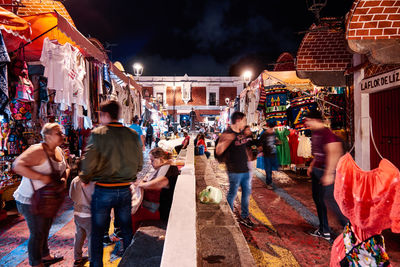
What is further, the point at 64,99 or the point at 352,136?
the point at 352,136

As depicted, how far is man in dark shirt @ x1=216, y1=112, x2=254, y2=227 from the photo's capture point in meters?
4.00

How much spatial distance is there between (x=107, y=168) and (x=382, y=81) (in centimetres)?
557

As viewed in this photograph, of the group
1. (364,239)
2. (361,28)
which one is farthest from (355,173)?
(361,28)

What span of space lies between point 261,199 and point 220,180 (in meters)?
2.29

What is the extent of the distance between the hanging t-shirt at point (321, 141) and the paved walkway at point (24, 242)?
3.32m

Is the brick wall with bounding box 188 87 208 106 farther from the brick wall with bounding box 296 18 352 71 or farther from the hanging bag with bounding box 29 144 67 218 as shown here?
the hanging bag with bounding box 29 144 67 218

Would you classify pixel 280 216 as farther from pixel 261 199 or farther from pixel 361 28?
pixel 361 28

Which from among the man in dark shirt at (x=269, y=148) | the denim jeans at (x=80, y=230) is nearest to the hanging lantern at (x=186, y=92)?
the man in dark shirt at (x=269, y=148)

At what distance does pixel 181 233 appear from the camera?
1.95 m

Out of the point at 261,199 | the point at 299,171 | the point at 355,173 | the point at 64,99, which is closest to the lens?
the point at 355,173

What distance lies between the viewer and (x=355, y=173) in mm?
1937

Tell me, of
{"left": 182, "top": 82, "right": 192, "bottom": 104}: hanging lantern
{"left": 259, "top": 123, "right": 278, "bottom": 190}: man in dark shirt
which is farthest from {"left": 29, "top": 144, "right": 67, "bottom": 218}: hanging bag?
{"left": 182, "top": 82, "right": 192, "bottom": 104}: hanging lantern

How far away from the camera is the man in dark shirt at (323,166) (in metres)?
→ 3.36

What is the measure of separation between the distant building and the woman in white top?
34.7 m
